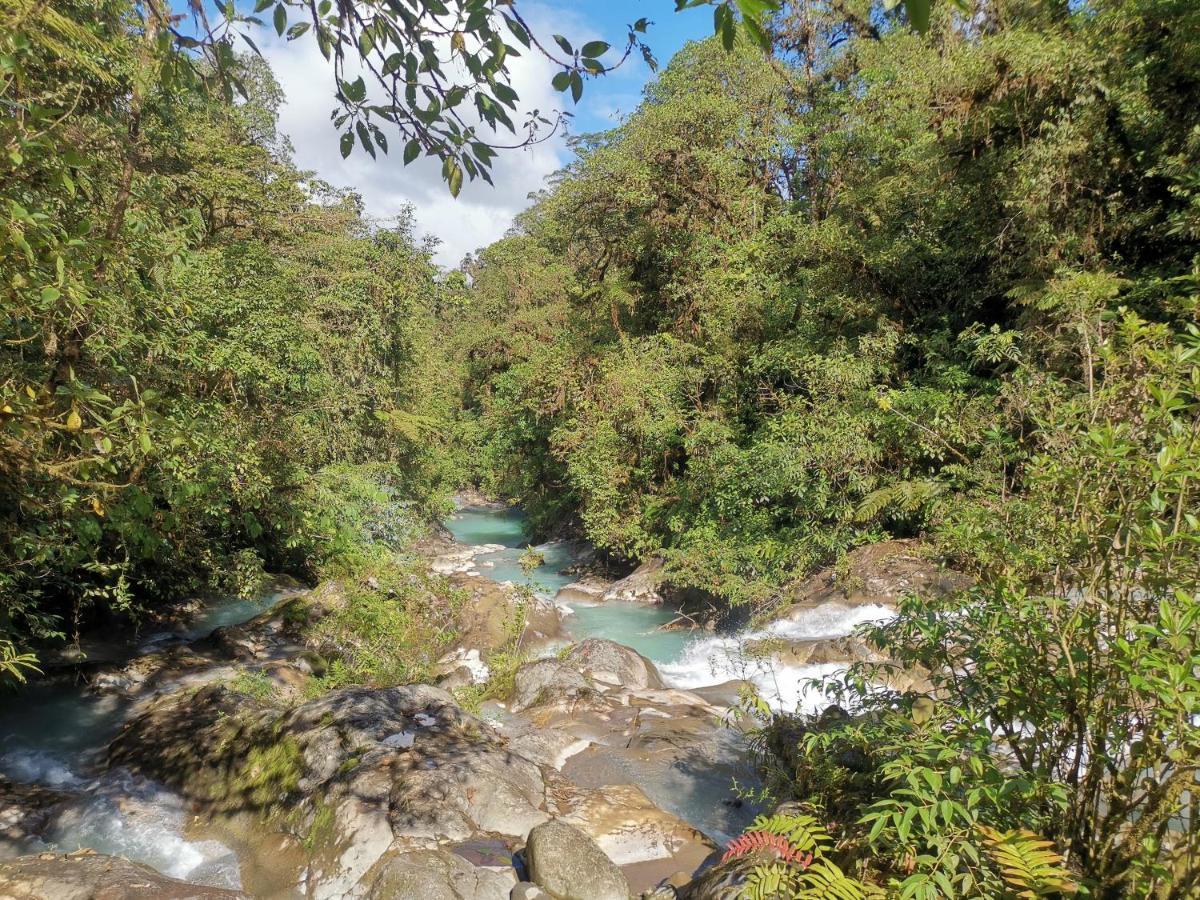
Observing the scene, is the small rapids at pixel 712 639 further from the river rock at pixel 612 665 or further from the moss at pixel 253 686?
the moss at pixel 253 686

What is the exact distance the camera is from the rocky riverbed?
4816 mm

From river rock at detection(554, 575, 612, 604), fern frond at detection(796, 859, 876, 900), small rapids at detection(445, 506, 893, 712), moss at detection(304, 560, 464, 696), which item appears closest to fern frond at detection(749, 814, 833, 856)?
fern frond at detection(796, 859, 876, 900)

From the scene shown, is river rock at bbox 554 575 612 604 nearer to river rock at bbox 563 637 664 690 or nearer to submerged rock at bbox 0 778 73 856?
river rock at bbox 563 637 664 690

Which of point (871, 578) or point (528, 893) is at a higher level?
point (871, 578)

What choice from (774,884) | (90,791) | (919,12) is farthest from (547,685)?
(919,12)

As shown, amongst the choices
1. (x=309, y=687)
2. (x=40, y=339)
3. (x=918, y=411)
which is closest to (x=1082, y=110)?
(x=918, y=411)

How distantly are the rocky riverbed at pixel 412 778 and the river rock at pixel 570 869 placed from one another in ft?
0.04

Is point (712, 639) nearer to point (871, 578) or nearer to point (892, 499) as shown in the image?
point (871, 578)

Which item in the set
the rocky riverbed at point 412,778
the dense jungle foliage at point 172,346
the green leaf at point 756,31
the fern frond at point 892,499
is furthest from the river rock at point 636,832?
the fern frond at point 892,499

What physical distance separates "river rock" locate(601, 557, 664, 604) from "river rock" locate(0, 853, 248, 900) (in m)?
10.7

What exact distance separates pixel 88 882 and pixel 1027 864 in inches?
199

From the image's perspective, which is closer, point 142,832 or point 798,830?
point 798,830

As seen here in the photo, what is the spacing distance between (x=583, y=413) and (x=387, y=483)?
17.8 feet

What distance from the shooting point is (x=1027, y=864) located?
216cm
